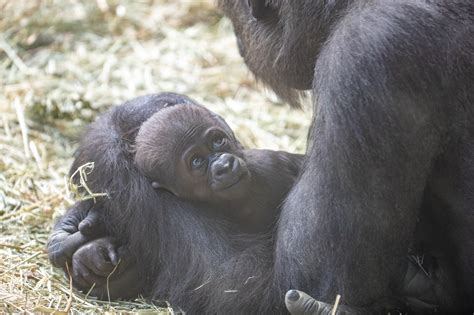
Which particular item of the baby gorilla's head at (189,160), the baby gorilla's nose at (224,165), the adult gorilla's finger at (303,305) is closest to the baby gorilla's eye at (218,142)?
the baby gorilla's head at (189,160)

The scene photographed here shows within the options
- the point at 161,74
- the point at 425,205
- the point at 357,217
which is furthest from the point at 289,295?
the point at 161,74

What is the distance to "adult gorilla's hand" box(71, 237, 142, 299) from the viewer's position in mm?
3879

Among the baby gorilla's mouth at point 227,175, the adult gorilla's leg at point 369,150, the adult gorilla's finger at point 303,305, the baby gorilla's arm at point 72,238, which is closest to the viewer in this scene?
the adult gorilla's leg at point 369,150

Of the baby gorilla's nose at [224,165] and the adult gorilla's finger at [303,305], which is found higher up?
the baby gorilla's nose at [224,165]

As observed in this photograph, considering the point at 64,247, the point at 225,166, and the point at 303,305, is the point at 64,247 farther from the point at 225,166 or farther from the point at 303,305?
the point at 303,305

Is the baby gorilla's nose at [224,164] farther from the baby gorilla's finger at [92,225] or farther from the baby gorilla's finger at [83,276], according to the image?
the baby gorilla's finger at [83,276]

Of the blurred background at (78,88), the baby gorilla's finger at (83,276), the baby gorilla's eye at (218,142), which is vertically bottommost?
the blurred background at (78,88)

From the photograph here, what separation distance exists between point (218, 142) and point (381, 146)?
1.07 meters

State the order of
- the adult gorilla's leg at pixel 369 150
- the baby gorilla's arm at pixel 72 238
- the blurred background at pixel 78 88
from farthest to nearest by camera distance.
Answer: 1. the blurred background at pixel 78 88
2. the baby gorilla's arm at pixel 72 238
3. the adult gorilla's leg at pixel 369 150

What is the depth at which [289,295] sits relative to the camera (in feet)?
10.8

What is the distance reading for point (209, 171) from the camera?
3.90 meters

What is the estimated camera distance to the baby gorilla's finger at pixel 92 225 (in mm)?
3947

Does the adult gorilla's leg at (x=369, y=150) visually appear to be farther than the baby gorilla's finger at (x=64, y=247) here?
No

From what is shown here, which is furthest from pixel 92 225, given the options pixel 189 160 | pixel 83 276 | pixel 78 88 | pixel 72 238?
pixel 78 88
